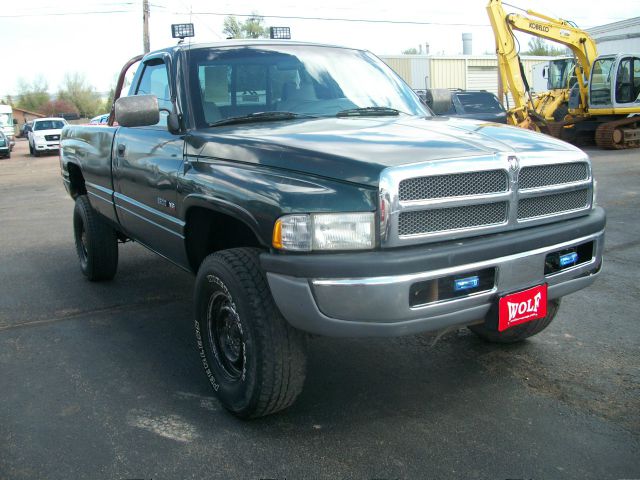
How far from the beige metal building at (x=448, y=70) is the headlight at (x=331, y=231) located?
35.4 meters

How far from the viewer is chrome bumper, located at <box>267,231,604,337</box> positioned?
274 cm

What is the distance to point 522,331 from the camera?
13.6 feet

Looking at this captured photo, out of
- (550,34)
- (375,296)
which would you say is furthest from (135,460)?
(550,34)

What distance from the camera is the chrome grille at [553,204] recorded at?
318 cm

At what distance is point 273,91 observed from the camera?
13.5ft

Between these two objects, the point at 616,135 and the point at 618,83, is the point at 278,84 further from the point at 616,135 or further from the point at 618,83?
the point at 618,83

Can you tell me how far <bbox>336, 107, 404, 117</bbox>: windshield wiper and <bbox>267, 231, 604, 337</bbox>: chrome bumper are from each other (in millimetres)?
1461

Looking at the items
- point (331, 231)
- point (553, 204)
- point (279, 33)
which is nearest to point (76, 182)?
point (279, 33)

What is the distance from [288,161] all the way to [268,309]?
682mm

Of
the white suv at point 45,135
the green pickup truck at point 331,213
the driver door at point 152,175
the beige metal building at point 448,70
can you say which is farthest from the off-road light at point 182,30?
the beige metal building at point 448,70

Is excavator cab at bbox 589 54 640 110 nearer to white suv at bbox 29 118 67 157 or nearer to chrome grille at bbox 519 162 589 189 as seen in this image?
chrome grille at bbox 519 162 589 189

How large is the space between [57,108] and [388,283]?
93.2 m

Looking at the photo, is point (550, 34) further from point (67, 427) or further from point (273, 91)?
point (67, 427)

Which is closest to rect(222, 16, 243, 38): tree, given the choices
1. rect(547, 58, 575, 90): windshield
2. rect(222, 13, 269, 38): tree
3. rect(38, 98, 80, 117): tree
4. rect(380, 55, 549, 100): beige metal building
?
rect(222, 13, 269, 38): tree
